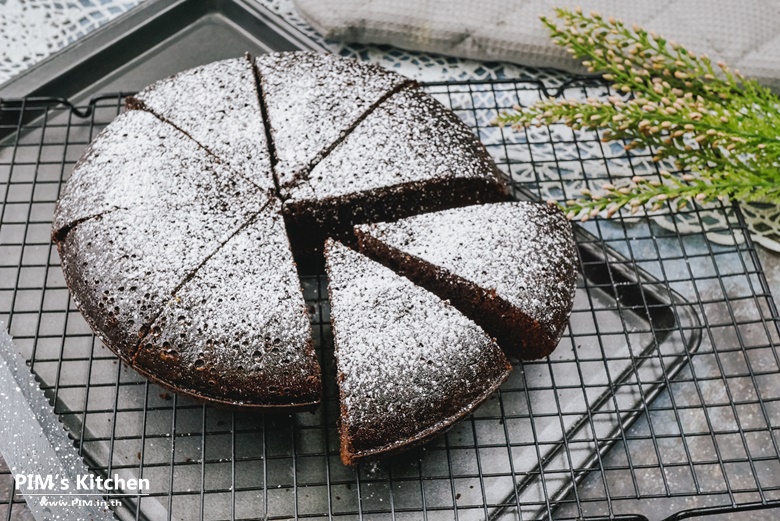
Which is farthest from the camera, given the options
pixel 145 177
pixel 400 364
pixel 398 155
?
pixel 398 155

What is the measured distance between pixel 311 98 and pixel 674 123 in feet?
3.96

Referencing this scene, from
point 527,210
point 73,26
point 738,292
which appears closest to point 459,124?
point 527,210

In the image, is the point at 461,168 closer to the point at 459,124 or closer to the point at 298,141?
the point at 459,124

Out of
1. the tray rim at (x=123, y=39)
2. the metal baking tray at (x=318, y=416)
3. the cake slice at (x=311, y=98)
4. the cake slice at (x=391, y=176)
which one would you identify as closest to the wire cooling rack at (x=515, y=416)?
the metal baking tray at (x=318, y=416)

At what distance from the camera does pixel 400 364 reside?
2133 millimetres

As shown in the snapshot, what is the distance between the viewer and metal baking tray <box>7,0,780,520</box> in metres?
2.29

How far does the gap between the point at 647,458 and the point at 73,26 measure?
9.31 feet

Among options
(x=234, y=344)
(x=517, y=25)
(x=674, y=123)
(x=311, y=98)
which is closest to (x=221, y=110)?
(x=311, y=98)

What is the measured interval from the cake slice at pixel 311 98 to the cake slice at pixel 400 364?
48cm

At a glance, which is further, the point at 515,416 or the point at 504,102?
the point at 504,102

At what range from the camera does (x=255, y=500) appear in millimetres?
2307

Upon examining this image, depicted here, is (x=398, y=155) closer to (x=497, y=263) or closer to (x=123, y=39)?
(x=497, y=263)

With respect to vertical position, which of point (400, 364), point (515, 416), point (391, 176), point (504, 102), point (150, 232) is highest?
point (150, 232)

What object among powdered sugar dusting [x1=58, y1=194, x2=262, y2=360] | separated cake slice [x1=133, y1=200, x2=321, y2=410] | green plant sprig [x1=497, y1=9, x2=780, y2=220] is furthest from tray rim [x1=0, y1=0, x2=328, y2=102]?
separated cake slice [x1=133, y1=200, x2=321, y2=410]
